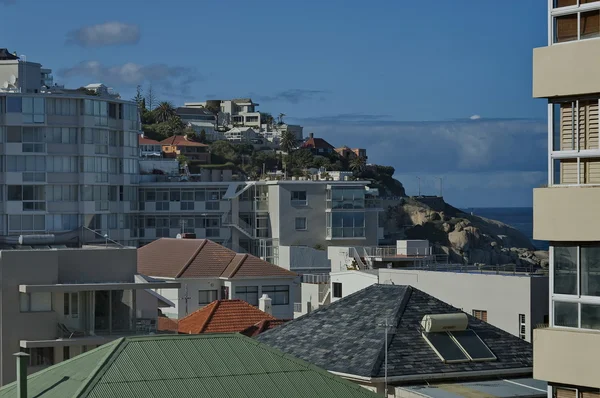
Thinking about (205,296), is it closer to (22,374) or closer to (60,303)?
(60,303)

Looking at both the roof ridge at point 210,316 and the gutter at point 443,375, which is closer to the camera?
the gutter at point 443,375

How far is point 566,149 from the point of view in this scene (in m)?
16.7

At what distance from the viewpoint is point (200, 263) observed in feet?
262

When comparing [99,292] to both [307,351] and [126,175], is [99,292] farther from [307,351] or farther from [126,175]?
[126,175]

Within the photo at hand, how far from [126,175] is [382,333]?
91375 mm

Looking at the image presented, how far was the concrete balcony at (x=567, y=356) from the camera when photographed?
54.2ft

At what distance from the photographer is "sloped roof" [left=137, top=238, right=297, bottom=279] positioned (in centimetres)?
7831

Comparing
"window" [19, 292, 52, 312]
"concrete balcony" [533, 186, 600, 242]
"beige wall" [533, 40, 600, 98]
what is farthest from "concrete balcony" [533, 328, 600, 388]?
"window" [19, 292, 52, 312]

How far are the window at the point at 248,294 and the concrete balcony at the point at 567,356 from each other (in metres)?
60.3

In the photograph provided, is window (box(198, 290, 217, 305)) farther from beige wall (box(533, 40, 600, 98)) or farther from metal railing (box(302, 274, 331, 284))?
beige wall (box(533, 40, 600, 98))

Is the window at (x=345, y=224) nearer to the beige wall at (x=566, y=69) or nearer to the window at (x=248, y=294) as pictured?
the window at (x=248, y=294)

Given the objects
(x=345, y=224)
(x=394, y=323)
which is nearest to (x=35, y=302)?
(x=394, y=323)

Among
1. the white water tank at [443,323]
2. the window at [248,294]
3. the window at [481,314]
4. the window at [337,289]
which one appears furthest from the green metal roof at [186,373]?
the window at [248,294]

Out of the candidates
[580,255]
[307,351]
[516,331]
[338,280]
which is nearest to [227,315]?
[338,280]
